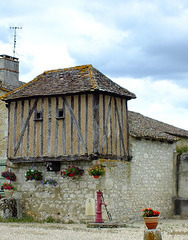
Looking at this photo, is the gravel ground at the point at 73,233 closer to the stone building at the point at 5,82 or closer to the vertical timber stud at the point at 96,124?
the vertical timber stud at the point at 96,124

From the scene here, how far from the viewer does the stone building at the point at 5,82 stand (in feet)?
66.0

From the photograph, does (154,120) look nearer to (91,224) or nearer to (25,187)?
(25,187)

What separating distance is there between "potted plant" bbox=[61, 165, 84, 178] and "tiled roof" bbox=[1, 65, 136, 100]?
2498mm

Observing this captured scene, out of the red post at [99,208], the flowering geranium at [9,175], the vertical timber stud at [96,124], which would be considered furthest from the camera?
A: the flowering geranium at [9,175]

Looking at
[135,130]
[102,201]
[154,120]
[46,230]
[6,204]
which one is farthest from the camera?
[154,120]

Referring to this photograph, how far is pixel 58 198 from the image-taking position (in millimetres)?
15133

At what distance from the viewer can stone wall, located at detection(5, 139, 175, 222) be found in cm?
1469

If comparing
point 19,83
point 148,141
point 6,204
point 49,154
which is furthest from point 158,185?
point 19,83

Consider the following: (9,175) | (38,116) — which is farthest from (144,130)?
(9,175)

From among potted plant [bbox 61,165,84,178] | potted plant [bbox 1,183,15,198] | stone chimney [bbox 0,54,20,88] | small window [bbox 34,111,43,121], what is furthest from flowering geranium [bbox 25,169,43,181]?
stone chimney [bbox 0,54,20,88]

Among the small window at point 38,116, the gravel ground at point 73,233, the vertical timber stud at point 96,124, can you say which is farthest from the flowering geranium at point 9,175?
the vertical timber stud at point 96,124

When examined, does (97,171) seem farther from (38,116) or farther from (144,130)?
(144,130)

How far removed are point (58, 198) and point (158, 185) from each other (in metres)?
4.26

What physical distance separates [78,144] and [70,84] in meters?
2.17
